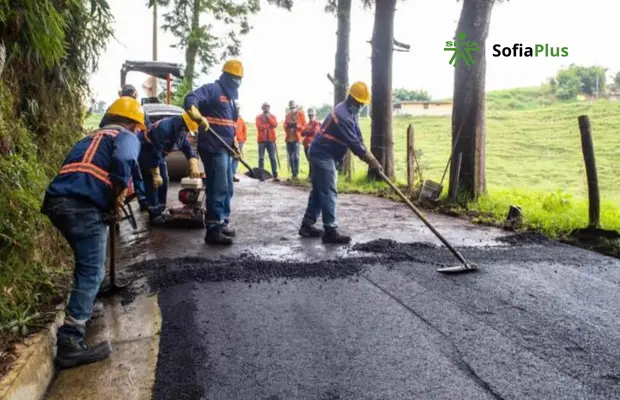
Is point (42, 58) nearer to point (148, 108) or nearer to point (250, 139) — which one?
point (148, 108)

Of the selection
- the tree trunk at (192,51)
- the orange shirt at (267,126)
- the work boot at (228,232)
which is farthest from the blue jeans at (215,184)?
the tree trunk at (192,51)

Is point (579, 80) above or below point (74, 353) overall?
above

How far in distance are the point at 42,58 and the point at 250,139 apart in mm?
25183

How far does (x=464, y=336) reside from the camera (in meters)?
2.93

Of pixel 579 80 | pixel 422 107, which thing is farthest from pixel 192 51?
pixel 579 80

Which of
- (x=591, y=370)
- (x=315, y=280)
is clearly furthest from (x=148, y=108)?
(x=591, y=370)

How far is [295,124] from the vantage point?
11.7 meters

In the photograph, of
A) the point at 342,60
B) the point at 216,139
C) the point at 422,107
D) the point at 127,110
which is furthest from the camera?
the point at 422,107

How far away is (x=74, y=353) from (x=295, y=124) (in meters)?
9.43

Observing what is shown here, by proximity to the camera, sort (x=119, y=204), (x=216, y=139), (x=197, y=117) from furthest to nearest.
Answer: (x=216, y=139), (x=197, y=117), (x=119, y=204)

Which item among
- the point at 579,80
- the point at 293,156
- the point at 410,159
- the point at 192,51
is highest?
the point at 579,80

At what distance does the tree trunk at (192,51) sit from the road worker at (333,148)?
1436 cm

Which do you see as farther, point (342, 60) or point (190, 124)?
point (342, 60)

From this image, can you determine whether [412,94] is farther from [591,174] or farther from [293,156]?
[591,174]
